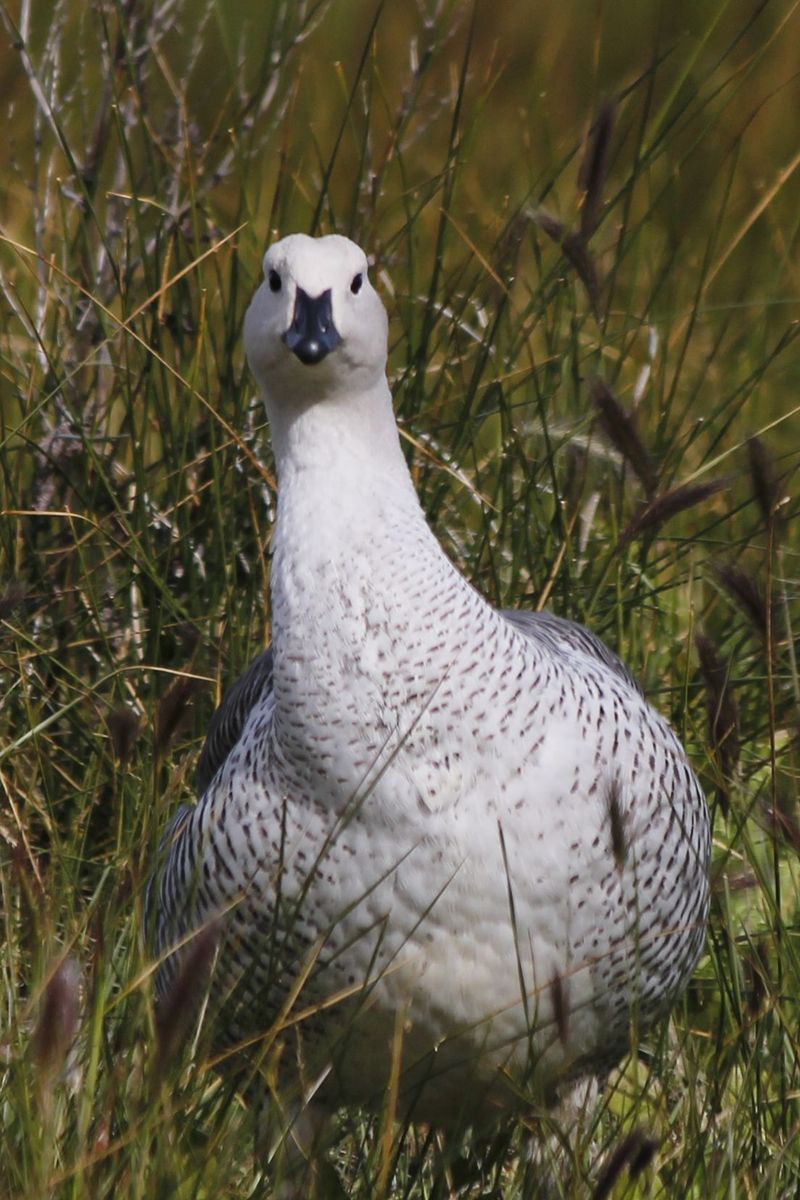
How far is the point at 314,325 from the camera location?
2955 mm

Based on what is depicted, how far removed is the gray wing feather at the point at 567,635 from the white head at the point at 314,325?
62 cm

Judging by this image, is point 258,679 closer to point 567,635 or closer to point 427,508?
point 567,635

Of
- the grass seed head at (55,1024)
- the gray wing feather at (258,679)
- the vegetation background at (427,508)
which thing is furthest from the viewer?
the gray wing feather at (258,679)

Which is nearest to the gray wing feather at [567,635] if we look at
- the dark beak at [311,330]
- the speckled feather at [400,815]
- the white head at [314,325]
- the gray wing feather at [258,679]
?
the gray wing feather at [258,679]

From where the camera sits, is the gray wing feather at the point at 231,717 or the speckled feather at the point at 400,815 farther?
the gray wing feather at the point at 231,717

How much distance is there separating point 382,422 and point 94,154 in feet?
5.26

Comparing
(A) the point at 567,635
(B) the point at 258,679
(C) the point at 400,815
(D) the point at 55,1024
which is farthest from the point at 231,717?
(D) the point at 55,1024

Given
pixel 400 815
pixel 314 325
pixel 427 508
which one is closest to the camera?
pixel 400 815

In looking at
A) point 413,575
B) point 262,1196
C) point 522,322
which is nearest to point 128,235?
point 522,322

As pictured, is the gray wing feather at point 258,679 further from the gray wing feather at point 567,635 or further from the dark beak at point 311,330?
the dark beak at point 311,330

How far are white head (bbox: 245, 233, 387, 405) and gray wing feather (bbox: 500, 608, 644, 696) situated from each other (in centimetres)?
62

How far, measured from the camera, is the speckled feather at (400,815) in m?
2.86

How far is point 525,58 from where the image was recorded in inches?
374

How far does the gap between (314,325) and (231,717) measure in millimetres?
919
